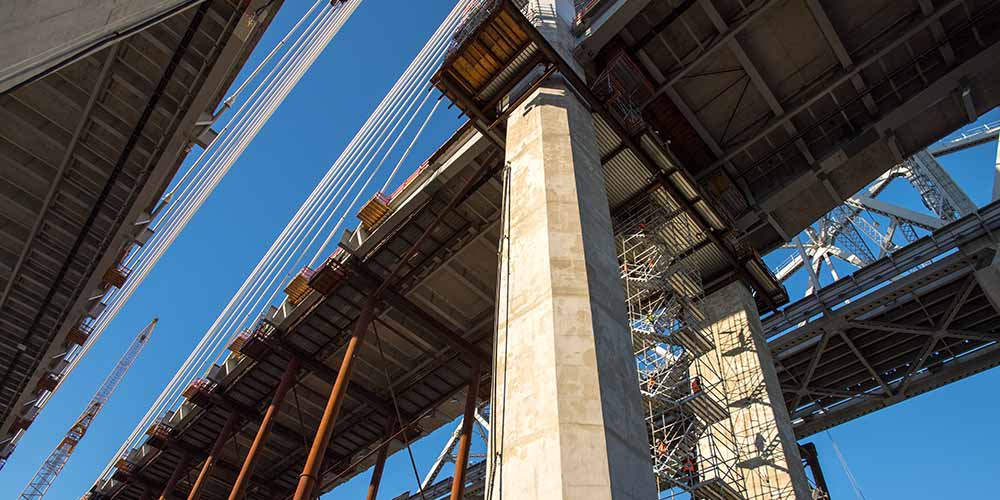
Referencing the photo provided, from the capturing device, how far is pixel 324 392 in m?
28.9

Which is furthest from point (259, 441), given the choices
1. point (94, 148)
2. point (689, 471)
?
point (689, 471)

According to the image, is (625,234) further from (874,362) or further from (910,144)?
(874,362)

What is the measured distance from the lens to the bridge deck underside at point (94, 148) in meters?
20.7

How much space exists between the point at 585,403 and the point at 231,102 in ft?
66.4

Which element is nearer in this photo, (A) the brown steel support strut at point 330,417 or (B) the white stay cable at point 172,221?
(A) the brown steel support strut at point 330,417

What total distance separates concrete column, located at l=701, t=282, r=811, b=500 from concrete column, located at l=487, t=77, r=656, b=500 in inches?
300

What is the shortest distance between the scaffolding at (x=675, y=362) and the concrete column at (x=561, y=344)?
481cm

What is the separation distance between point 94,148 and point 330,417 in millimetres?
13681

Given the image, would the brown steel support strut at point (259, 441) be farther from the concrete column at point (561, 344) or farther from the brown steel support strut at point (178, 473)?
the concrete column at point (561, 344)

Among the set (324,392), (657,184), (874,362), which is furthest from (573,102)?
(324,392)

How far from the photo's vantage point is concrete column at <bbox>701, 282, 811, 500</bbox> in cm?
1529

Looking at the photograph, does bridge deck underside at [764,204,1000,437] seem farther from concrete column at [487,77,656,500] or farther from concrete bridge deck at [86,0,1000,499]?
concrete column at [487,77,656,500]

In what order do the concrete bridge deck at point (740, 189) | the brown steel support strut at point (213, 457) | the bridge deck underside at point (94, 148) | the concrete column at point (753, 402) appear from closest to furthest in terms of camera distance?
the concrete column at point (753, 402) < the concrete bridge deck at point (740, 189) < the bridge deck underside at point (94, 148) < the brown steel support strut at point (213, 457)

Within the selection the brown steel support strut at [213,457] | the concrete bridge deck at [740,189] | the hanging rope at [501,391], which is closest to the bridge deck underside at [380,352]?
the concrete bridge deck at [740,189]
